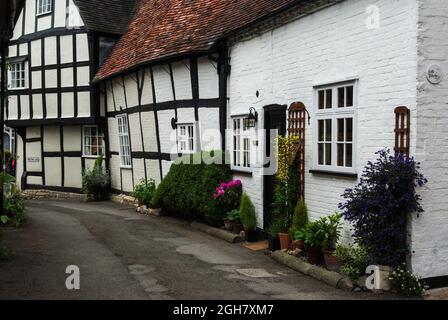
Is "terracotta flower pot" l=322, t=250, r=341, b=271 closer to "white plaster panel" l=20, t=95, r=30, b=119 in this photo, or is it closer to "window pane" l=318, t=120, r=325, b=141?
"window pane" l=318, t=120, r=325, b=141

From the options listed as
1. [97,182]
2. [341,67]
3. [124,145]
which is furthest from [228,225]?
[97,182]

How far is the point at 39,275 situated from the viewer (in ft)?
23.6

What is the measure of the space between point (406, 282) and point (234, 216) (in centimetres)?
495

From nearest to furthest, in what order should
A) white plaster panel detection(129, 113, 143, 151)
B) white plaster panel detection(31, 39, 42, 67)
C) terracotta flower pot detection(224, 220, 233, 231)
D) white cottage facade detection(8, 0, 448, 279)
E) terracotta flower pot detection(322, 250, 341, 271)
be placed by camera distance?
white cottage facade detection(8, 0, 448, 279) < terracotta flower pot detection(322, 250, 341, 271) < terracotta flower pot detection(224, 220, 233, 231) < white plaster panel detection(129, 113, 143, 151) < white plaster panel detection(31, 39, 42, 67)

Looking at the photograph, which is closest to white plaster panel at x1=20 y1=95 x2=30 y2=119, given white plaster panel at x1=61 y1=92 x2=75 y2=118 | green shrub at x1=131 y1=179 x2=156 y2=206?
white plaster panel at x1=61 y1=92 x2=75 y2=118

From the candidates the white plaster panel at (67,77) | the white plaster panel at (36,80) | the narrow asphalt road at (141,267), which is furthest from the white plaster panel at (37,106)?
the narrow asphalt road at (141,267)

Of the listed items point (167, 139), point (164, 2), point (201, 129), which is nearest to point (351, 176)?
point (201, 129)

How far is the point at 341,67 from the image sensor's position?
7906 millimetres

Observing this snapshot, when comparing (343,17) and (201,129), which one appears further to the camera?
(201,129)

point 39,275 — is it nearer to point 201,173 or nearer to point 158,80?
point 201,173

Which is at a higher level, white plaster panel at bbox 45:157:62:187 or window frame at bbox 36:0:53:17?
window frame at bbox 36:0:53:17

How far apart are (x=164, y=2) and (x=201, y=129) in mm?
6573

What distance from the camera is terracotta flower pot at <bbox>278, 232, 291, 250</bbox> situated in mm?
8758

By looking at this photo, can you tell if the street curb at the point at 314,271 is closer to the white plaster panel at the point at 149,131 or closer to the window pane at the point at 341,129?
the window pane at the point at 341,129
